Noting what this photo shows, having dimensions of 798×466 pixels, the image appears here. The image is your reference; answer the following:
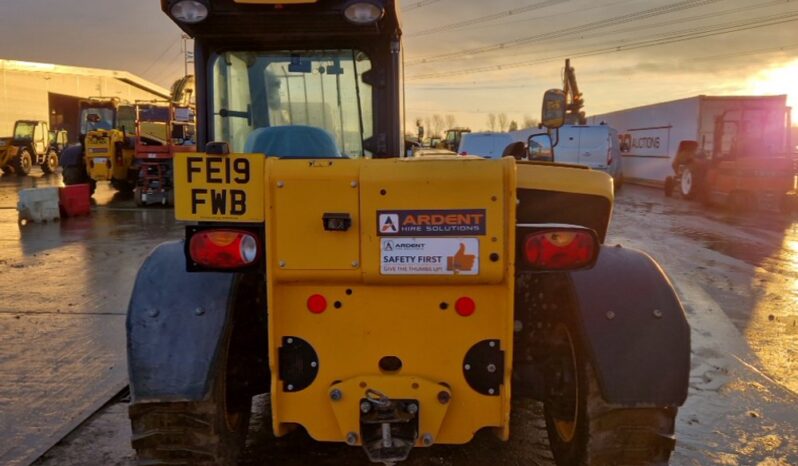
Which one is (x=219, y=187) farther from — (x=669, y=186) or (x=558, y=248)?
(x=669, y=186)

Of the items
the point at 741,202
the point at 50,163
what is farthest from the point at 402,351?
the point at 50,163

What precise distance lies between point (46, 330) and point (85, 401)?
1862 millimetres

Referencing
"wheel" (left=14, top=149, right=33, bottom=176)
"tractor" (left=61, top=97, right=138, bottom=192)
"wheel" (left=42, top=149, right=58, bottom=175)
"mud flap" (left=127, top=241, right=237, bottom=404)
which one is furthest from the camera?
"wheel" (left=42, top=149, right=58, bottom=175)

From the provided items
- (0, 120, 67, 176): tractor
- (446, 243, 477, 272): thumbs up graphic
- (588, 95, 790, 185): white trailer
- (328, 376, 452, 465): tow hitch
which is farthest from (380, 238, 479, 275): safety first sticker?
(0, 120, 67, 176): tractor

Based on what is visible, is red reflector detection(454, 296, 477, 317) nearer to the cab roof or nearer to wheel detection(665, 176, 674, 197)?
the cab roof

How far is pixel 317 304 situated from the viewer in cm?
244

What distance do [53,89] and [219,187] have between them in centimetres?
5778

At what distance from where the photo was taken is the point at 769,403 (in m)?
4.29

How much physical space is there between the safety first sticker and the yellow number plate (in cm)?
50

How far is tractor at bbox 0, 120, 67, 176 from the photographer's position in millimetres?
30000

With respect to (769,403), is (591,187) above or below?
above

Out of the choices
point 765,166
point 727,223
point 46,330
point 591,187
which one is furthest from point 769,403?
point 765,166

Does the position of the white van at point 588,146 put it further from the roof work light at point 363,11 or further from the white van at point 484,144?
the roof work light at point 363,11

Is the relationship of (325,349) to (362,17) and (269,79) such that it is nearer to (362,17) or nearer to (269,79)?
(362,17)
